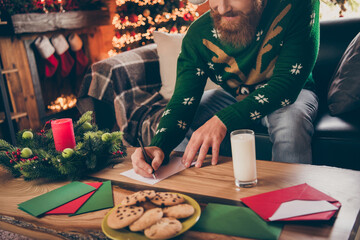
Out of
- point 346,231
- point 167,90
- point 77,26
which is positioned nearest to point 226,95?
point 167,90

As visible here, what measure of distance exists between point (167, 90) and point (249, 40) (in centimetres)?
90

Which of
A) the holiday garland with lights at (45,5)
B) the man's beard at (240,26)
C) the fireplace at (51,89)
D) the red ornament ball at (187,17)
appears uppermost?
the holiday garland with lights at (45,5)

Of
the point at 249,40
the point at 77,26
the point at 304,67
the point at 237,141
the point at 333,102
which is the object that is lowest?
the point at 333,102

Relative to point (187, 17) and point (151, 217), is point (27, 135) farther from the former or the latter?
point (187, 17)

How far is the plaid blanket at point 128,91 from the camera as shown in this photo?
2066 mm

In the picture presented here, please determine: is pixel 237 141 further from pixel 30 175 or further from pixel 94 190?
pixel 30 175

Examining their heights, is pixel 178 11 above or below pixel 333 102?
above

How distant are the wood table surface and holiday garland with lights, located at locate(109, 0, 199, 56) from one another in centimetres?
273

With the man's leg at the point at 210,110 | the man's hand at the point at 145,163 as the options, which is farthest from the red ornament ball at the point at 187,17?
the man's hand at the point at 145,163

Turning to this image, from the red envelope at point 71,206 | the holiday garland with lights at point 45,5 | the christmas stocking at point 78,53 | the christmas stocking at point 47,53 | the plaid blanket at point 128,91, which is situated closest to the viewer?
the red envelope at point 71,206

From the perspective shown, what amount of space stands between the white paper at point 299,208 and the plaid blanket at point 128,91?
1.33m

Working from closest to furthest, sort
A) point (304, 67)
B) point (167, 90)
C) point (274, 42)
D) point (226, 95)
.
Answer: point (304, 67) → point (274, 42) → point (226, 95) → point (167, 90)

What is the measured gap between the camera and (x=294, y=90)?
124 centimetres

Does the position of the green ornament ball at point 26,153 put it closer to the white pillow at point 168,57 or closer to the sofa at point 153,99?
the sofa at point 153,99
